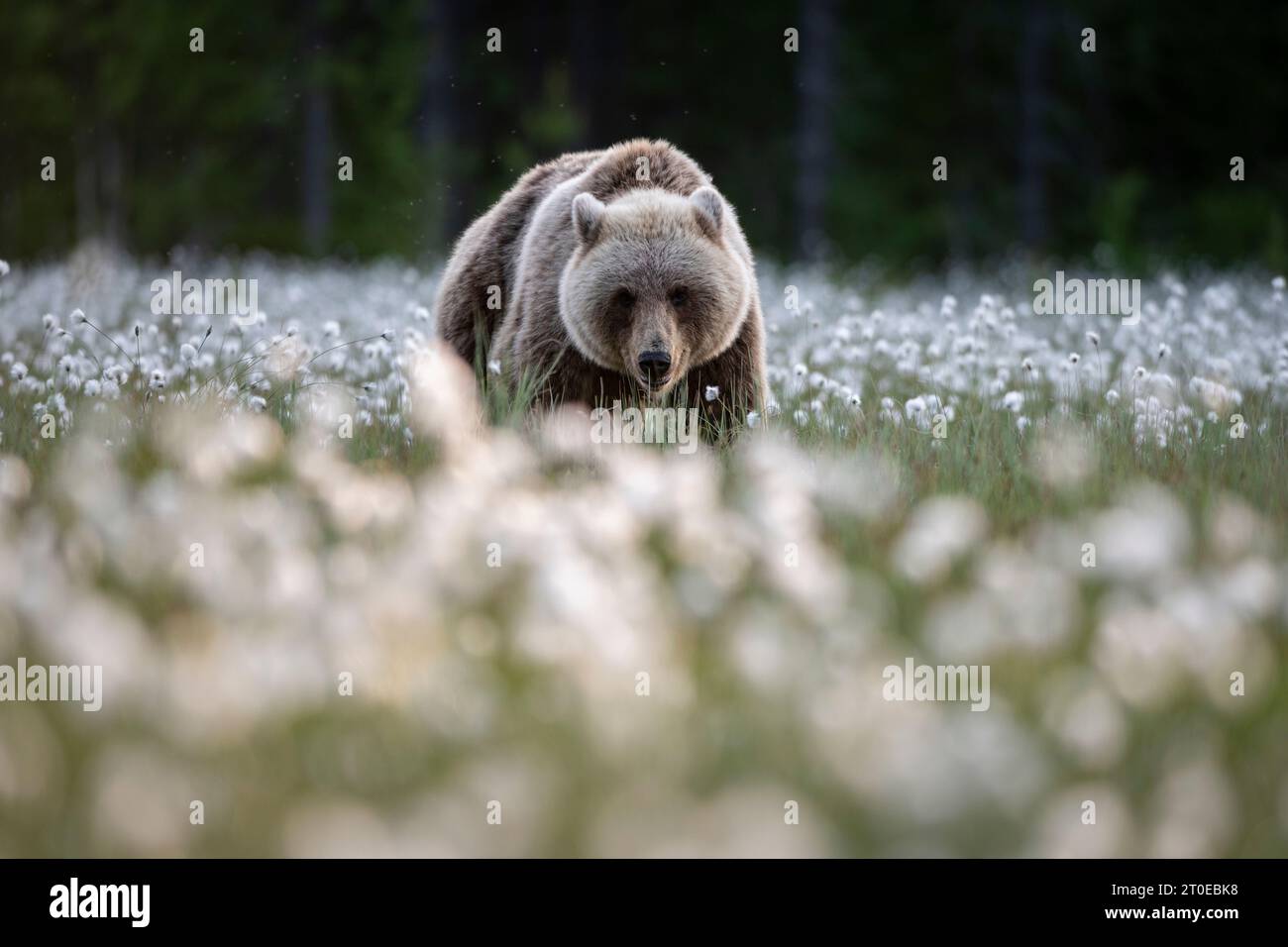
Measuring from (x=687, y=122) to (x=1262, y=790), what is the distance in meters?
32.1

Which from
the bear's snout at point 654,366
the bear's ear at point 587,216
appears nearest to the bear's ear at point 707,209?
the bear's ear at point 587,216

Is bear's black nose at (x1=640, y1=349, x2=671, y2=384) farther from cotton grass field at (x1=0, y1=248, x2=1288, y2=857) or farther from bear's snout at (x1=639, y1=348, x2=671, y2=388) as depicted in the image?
cotton grass field at (x1=0, y1=248, x2=1288, y2=857)

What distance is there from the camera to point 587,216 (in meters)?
6.02

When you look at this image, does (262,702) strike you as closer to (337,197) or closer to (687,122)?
(337,197)

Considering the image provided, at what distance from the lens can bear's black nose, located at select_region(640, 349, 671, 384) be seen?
17.7 ft

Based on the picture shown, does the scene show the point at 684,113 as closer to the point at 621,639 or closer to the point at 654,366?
the point at 654,366

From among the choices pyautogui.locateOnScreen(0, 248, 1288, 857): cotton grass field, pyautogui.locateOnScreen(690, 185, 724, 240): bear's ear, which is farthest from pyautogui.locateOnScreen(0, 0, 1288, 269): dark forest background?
pyautogui.locateOnScreen(0, 248, 1288, 857): cotton grass field

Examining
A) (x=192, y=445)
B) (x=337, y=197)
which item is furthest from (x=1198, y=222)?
(x=192, y=445)

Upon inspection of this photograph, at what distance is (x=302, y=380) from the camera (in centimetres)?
668

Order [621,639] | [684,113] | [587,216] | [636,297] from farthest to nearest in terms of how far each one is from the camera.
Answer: [684,113], [587,216], [636,297], [621,639]

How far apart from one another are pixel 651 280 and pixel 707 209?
511 mm

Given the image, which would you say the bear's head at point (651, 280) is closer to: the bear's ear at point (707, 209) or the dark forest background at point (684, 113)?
the bear's ear at point (707, 209)

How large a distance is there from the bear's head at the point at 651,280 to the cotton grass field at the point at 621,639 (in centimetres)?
78

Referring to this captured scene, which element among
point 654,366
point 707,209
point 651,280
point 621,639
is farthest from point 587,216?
point 621,639
